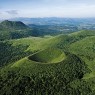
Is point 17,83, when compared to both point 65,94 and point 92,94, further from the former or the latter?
point 92,94

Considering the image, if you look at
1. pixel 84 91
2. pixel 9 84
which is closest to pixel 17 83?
pixel 9 84

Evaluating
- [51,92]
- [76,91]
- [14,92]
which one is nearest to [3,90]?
[14,92]

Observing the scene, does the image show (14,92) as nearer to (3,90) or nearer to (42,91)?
(3,90)

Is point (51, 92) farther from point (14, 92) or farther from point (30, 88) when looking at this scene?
point (14, 92)

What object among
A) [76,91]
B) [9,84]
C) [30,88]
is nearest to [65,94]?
[76,91]

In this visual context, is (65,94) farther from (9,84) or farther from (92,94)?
(9,84)
